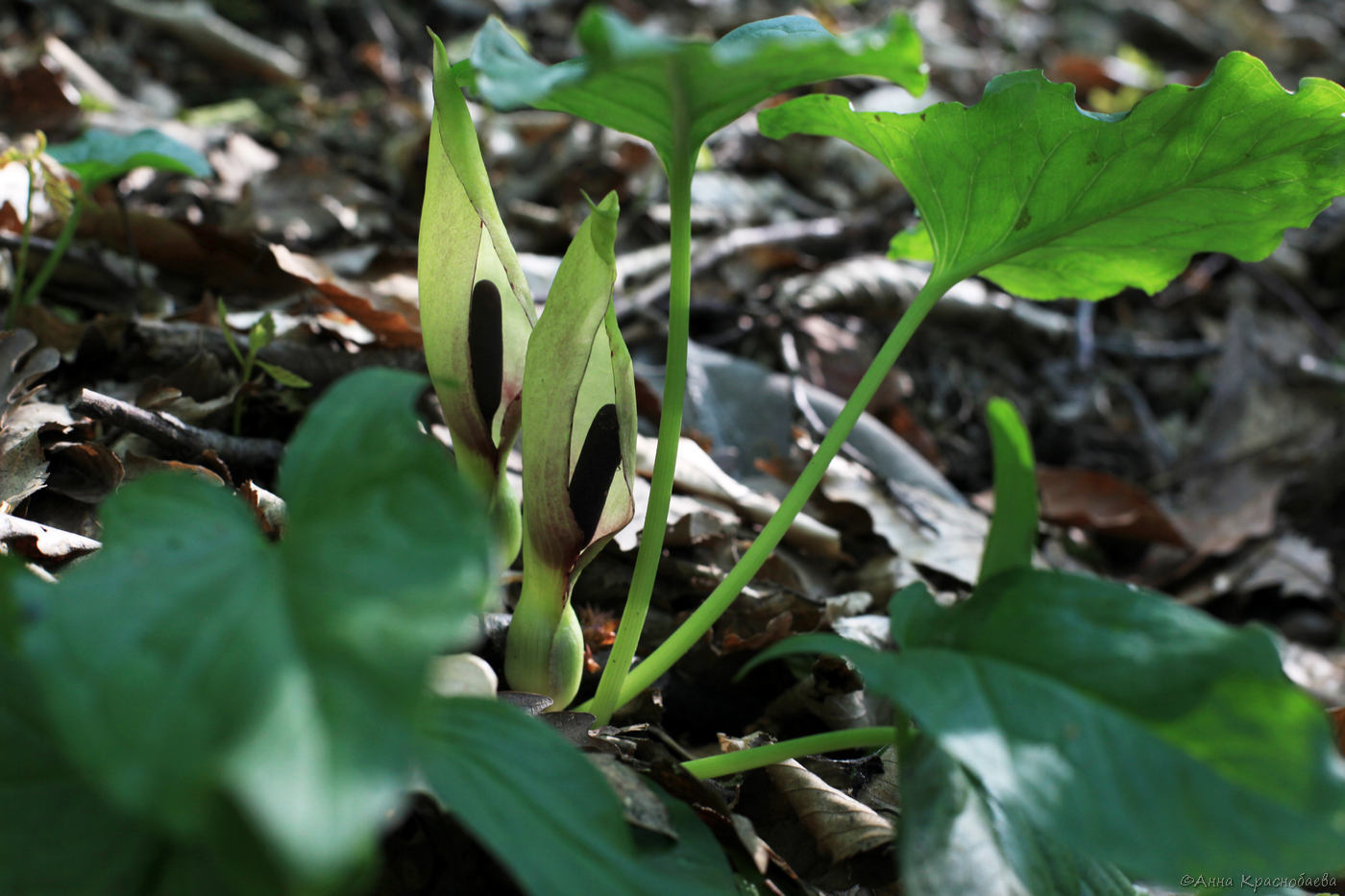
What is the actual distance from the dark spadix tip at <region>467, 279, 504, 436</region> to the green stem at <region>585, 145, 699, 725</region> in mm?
272

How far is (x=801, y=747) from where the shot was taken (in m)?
0.96

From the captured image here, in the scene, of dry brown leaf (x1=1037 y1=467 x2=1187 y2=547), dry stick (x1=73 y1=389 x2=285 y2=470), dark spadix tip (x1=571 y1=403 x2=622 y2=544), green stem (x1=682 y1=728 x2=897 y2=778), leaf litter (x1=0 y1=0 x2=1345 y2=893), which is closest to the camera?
green stem (x1=682 y1=728 x2=897 y2=778)

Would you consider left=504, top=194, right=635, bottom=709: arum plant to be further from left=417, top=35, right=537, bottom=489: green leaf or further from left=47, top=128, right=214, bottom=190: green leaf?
left=47, top=128, right=214, bottom=190: green leaf

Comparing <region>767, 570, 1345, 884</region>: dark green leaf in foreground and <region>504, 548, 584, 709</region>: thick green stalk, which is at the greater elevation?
<region>767, 570, 1345, 884</region>: dark green leaf in foreground

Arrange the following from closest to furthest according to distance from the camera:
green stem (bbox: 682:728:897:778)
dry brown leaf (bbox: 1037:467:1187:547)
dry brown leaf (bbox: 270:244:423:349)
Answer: green stem (bbox: 682:728:897:778), dry brown leaf (bbox: 270:244:423:349), dry brown leaf (bbox: 1037:467:1187:547)

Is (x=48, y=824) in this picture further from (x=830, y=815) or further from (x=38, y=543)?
(x=830, y=815)

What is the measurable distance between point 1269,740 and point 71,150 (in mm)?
1938

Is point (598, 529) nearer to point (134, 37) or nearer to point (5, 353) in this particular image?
point (5, 353)

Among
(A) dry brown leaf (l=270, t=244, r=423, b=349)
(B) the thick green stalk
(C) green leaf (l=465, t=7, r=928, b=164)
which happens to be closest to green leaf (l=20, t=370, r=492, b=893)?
(C) green leaf (l=465, t=7, r=928, b=164)

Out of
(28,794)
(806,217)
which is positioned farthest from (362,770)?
(806,217)

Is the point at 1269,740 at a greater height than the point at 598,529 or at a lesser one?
greater

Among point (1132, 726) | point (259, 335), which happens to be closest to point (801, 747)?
point (1132, 726)

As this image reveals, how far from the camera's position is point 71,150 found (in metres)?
1.61

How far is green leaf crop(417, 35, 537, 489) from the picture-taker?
3.87ft
